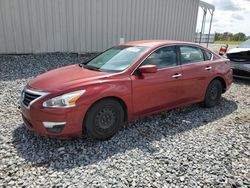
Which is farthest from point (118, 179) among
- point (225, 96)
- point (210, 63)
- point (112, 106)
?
point (225, 96)

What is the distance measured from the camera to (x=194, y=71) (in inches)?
179

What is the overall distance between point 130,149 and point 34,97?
1.60 m

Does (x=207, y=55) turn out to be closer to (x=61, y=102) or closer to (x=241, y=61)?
(x=241, y=61)

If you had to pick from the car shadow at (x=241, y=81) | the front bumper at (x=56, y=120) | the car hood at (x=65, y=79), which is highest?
the car hood at (x=65, y=79)

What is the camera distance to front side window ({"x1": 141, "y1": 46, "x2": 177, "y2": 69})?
3.99 metres

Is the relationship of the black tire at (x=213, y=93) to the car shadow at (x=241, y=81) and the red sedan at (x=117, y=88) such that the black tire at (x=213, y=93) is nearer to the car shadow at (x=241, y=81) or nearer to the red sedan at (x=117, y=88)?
the red sedan at (x=117, y=88)

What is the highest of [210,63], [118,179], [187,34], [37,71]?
[187,34]

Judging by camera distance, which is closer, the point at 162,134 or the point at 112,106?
the point at 112,106

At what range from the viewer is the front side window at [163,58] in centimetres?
399

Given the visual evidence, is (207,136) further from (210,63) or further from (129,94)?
(210,63)

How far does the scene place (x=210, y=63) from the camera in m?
4.90

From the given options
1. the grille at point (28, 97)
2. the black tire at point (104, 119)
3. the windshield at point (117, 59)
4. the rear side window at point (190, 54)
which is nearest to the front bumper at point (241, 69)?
the rear side window at point (190, 54)

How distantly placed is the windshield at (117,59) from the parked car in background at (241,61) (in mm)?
4560

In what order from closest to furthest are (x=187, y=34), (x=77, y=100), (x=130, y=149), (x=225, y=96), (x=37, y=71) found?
(x=77, y=100) → (x=130, y=149) → (x=225, y=96) → (x=37, y=71) → (x=187, y=34)
